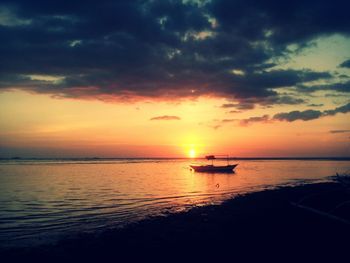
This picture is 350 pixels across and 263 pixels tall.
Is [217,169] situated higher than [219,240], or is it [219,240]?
[217,169]

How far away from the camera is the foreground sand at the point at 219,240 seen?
14562 millimetres

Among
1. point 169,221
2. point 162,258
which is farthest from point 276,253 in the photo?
point 169,221

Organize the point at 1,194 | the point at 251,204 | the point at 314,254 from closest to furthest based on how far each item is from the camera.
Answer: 1. the point at 314,254
2. the point at 251,204
3. the point at 1,194

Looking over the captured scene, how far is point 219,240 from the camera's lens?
55.8ft

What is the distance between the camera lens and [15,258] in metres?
15.4

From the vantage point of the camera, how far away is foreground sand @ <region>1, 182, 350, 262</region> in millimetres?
14562

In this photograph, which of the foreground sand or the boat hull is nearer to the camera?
the foreground sand

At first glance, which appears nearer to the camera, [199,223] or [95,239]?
[95,239]

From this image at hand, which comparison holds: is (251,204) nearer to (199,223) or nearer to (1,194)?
(199,223)

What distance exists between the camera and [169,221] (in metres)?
22.9

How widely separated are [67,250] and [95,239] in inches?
94.7

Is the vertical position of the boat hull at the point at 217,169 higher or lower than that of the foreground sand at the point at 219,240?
higher

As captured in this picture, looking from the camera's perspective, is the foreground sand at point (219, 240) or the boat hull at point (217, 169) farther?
the boat hull at point (217, 169)

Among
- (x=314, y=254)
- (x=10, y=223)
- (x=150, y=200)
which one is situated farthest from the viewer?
(x=150, y=200)
